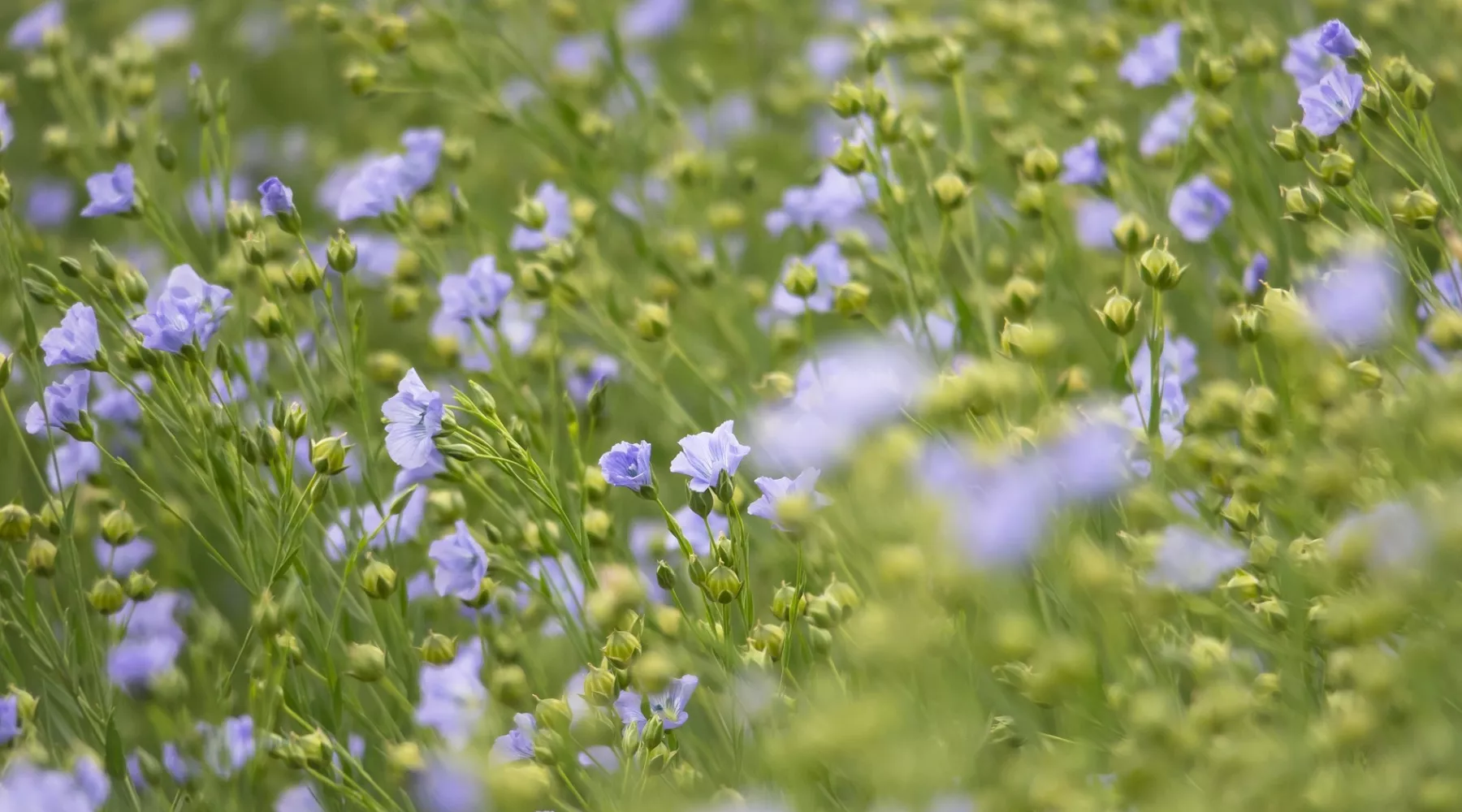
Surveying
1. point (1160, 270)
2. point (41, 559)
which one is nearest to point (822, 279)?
point (1160, 270)

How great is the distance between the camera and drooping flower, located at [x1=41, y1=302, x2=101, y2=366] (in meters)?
1.45

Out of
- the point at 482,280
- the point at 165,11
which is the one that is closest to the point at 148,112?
the point at 482,280

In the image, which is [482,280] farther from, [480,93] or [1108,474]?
[1108,474]

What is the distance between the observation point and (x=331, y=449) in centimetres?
140

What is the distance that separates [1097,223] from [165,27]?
7.26 feet

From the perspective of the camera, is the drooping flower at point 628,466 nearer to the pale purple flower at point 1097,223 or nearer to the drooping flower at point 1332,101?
the drooping flower at point 1332,101

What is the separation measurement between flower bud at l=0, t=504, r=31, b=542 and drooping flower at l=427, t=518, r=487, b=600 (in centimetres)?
49

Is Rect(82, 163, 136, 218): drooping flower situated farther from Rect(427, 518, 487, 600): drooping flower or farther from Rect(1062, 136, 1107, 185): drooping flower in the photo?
Rect(1062, 136, 1107, 185): drooping flower

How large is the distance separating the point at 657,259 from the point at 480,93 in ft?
1.54

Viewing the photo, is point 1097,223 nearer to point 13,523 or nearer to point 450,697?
point 450,697

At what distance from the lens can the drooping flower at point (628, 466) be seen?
1411 millimetres

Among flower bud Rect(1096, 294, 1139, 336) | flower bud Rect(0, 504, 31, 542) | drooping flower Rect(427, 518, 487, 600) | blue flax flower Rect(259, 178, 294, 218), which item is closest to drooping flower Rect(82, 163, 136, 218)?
blue flax flower Rect(259, 178, 294, 218)

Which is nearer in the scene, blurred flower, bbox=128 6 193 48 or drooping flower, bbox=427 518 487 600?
drooping flower, bbox=427 518 487 600

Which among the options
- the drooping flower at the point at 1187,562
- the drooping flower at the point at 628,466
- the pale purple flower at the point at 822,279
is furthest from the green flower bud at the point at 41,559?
the drooping flower at the point at 1187,562
